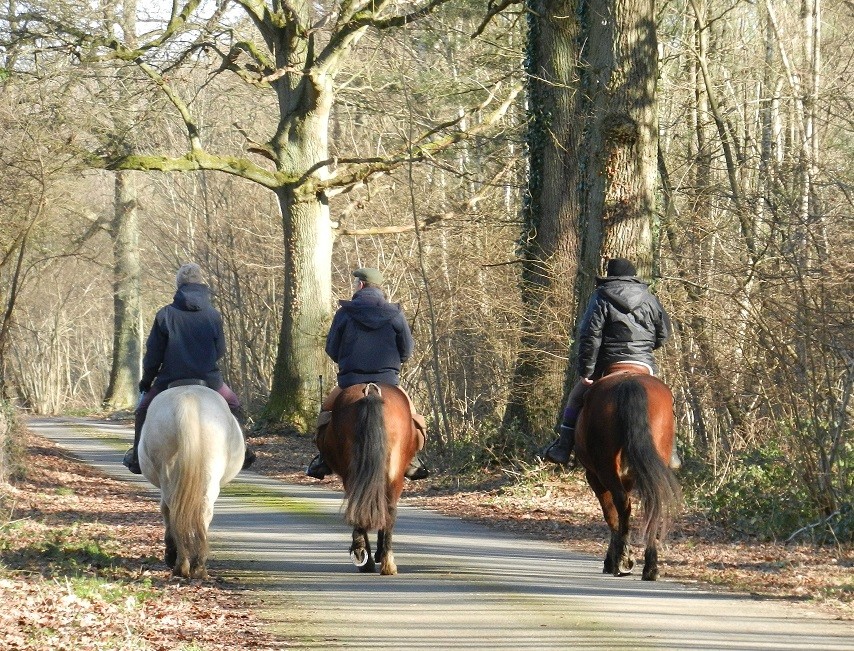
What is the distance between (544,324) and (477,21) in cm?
893

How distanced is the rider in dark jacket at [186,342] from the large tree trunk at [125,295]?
31726mm

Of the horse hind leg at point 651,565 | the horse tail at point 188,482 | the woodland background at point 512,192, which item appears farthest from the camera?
the woodland background at point 512,192

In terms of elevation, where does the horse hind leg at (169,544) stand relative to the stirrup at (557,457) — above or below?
below

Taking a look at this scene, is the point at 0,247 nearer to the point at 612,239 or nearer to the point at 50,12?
the point at 50,12

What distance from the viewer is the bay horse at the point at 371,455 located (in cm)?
955

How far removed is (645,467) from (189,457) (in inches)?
132

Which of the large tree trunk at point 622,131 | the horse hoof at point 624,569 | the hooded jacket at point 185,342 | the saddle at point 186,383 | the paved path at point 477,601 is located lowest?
the paved path at point 477,601

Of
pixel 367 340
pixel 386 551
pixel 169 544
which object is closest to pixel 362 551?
pixel 386 551

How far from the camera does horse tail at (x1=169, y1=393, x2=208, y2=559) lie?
9.29 meters

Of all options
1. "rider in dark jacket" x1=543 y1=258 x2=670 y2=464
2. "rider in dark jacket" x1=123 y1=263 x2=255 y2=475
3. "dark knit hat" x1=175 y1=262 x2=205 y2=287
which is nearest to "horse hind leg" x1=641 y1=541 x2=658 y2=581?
"rider in dark jacket" x1=543 y1=258 x2=670 y2=464

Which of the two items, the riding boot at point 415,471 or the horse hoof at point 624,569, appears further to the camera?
the riding boot at point 415,471

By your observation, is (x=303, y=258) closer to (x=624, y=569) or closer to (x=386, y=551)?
(x=386, y=551)

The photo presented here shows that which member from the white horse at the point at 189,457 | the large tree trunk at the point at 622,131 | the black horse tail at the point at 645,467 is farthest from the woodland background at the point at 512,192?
the white horse at the point at 189,457

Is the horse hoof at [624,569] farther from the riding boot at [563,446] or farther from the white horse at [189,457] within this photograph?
the white horse at [189,457]
